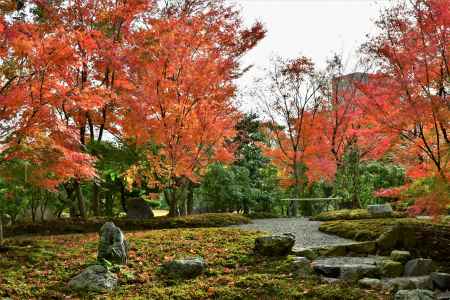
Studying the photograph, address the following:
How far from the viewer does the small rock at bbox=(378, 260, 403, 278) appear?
25.4ft

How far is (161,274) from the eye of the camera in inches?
320

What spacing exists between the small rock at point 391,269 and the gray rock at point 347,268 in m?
0.13

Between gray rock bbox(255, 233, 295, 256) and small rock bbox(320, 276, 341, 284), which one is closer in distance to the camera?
small rock bbox(320, 276, 341, 284)

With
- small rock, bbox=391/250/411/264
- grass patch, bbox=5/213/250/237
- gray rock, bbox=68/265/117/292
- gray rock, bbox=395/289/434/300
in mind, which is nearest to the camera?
gray rock, bbox=395/289/434/300

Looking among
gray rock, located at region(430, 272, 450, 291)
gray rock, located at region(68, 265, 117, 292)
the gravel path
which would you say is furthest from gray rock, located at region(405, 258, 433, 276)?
gray rock, located at region(68, 265, 117, 292)

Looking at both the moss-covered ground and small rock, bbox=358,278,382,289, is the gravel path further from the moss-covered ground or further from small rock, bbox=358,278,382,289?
small rock, bbox=358,278,382,289

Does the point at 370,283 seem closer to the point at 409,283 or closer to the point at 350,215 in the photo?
the point at 409,283

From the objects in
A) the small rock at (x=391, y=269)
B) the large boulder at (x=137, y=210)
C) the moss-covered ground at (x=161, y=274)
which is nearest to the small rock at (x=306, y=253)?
the moss-covered ground at (x=161, y=274)

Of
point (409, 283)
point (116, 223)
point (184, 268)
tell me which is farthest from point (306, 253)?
point (116, 223)

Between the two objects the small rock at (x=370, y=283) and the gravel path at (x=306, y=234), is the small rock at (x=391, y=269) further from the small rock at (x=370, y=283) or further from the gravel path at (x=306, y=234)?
the gravel path at (x=306, y=234)

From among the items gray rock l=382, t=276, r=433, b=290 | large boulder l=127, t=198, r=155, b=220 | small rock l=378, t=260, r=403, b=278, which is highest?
large boulder l=127, t=198, r=155, b=220

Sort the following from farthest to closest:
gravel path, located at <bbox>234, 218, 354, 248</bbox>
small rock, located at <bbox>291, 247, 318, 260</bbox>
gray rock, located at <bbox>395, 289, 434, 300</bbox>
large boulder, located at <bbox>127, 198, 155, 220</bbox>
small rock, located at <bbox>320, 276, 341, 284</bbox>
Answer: large boulder, located at <bbox>127, 198, 155, 220</bbox>, gravel path, located at <bbox>234, 218, 354, 248</bbox>, small rock, located at <bbox>291, 247, 318, 260</bbox>, small rock, located at <bbox>320, 276, 341, 284</bbox>, gray rock, located at <bbox>395, 289, 434, 300</bbox>

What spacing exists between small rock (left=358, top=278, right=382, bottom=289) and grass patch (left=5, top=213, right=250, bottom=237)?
702cm

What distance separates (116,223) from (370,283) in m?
8.28
